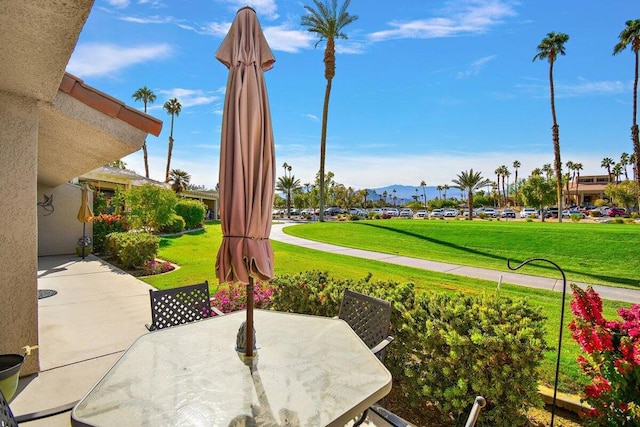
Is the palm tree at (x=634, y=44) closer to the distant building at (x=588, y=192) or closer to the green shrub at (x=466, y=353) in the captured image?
the green shrub at (x=466, y=353)

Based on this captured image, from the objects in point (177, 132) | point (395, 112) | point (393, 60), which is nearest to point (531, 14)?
point (393, 60)

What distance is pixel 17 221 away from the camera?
3.35 metres

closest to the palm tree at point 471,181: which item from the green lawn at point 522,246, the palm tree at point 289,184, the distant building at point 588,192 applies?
the green lawn at point 522,246

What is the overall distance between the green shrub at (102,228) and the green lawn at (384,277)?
2318 millimetres

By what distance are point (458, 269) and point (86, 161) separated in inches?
424

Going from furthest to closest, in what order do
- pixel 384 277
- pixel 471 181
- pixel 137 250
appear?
→ 1. pixel 471 181
2. pixel 137 250
3. pixel 384 277

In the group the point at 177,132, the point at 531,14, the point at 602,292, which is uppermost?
the point at 177,132

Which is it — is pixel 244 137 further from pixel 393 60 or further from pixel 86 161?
pixel 393 60

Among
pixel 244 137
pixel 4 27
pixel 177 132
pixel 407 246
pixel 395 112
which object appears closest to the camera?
pixel 4 27

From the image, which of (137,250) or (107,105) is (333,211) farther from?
(107,105)

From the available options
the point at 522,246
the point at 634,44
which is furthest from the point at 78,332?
the point at 634,44

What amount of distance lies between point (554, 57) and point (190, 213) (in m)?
38.0

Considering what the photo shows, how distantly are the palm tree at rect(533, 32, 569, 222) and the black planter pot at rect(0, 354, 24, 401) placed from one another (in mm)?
38573

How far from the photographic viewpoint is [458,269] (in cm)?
1066
